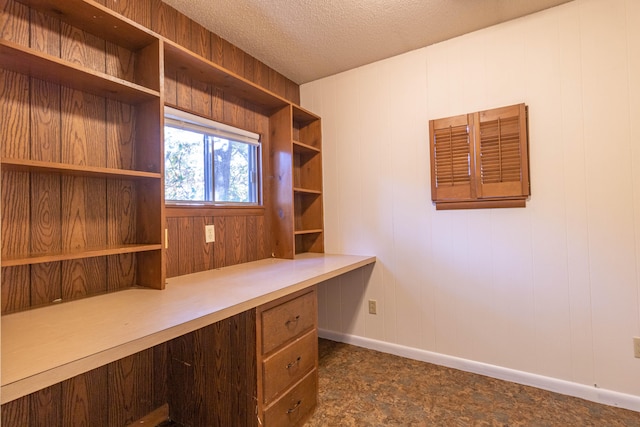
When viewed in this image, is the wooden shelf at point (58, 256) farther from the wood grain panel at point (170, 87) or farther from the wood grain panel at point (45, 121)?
the wood grain panel at point (170, 87)

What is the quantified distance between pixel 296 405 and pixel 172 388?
26.3 inches

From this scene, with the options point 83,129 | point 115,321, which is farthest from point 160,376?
point 83,129

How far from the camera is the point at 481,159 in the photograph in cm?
205

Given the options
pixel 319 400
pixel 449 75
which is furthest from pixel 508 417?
pixel 449 75

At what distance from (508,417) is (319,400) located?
3.37ft

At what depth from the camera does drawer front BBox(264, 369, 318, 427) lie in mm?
1426

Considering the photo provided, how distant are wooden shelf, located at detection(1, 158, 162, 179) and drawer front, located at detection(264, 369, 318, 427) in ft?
4.02

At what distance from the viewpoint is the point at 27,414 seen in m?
1.26

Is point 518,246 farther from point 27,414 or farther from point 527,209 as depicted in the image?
point 27,414

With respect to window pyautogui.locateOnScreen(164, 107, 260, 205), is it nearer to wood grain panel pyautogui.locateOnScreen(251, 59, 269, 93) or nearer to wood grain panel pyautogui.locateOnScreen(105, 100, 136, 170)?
wood grain panel pyautogui.locateOnScreen(105, 100, 136, 170)

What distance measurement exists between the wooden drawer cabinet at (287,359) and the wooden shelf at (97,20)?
143cm

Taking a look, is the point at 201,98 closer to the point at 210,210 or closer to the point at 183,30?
the point at 183,30

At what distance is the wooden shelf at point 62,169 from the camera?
110 cm

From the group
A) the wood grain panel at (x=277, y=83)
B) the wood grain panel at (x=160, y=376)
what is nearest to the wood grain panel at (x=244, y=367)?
the wood grain panel at (x=160, y=376)
